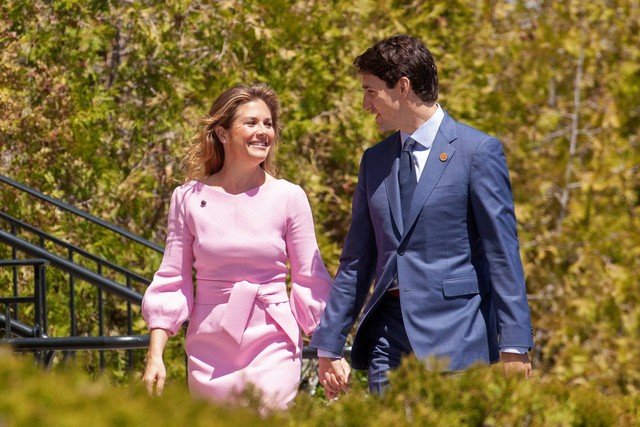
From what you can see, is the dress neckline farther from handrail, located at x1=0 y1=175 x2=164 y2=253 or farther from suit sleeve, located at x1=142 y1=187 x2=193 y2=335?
handrail, located at x1=0 y1=175 x2=164 y2=253

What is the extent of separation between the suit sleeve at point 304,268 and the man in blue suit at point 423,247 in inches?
7.6

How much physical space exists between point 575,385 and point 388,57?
4.54ft

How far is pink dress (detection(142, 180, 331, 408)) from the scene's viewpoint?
4.14 meters

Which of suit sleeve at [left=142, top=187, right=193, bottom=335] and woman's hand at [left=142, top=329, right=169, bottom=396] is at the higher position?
suit sleeve at [left=142, top=187, right=193, bottom=335]

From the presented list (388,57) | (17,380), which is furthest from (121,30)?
(17,380)

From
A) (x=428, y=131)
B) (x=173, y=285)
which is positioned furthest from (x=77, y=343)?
(x=428, y=131)

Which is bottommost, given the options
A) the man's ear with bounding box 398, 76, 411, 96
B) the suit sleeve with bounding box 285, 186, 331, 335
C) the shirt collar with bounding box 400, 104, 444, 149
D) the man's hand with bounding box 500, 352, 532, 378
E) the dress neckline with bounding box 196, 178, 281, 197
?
the man's hand with bounding box 500, 352, 532, 378

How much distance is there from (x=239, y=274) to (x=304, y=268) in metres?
0.24

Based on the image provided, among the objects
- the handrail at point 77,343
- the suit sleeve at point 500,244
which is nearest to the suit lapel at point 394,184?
the suit sleeve at point 500,244

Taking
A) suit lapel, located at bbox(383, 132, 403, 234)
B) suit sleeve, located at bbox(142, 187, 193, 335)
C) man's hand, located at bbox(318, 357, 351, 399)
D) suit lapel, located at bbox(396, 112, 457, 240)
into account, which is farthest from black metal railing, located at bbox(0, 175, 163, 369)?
suit lapel, located at bbox(396, 112, 457, 240)

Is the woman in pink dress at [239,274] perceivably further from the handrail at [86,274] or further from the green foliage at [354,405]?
the handrail at [86,274]

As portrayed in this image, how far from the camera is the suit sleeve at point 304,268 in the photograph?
4.25 metres

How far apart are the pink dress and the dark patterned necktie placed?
19.5 inches

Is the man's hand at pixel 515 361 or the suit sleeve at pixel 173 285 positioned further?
the suit sleeve at pixel 173 285
